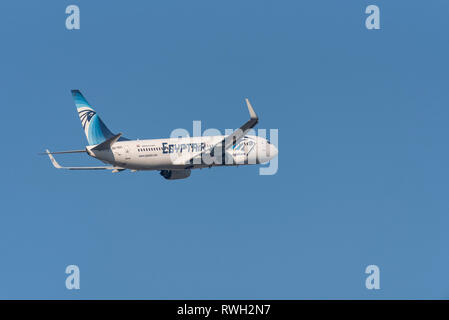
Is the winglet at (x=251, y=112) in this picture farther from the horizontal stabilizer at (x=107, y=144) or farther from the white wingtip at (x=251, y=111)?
the horizontal stabilizer at (x=107, y=144)

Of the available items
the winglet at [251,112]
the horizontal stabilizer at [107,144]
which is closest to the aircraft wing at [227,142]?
the winglet at [251,112]

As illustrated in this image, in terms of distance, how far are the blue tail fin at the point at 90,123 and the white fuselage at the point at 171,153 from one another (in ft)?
6.18

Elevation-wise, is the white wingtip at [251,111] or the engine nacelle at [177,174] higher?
the white wingtip at [251,111]

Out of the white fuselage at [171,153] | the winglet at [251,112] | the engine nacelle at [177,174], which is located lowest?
the engine nacelle at [177,174]

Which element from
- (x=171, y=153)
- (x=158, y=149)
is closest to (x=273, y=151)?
(x=171, y=153)

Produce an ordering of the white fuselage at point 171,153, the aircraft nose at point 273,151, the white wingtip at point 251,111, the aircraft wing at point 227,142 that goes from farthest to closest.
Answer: the aircraft nose at point 273,151 < the white fuselage at point 171,153 < the aircraft wing at point 227,142 < the white wingtip at point 251,111

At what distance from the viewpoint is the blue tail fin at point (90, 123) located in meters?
83.1

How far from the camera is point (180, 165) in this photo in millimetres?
84375

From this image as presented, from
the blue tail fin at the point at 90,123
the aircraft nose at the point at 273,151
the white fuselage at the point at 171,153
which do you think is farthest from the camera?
the aircraft nose at the point at 273,151

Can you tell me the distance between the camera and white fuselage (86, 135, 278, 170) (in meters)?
81.4

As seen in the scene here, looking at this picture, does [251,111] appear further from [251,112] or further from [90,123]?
[90,123]

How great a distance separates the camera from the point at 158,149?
83.0 metres

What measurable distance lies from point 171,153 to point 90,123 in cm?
886

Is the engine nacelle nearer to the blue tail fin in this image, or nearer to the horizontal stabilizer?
the blue tail fin
